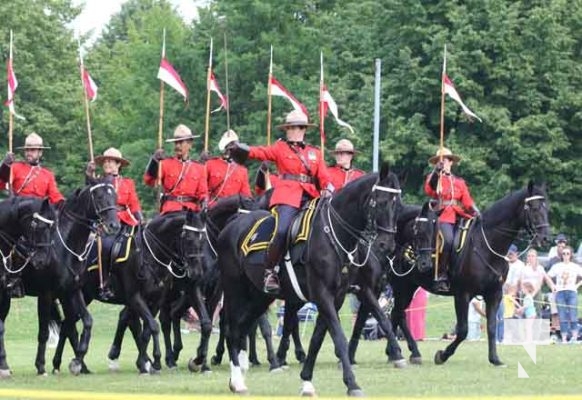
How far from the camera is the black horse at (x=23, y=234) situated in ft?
62.6

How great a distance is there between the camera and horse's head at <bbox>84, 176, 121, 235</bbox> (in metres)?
19.0

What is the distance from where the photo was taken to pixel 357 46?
168 ft

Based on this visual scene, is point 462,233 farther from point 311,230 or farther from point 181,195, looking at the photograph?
point 311,230

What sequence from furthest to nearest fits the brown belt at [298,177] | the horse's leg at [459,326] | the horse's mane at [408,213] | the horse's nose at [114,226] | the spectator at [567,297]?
the spectator at [567,297]
the horse's mane at [408,213]
the horse's leg at [459,326]
the horse's nose at [114,226]
the brown belt at [298,177]

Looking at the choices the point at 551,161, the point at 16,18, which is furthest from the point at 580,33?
the point at 16,18

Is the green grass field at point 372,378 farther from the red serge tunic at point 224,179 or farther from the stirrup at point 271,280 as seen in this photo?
the red serge tunic at point 224,179

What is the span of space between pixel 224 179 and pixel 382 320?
12.0 feet

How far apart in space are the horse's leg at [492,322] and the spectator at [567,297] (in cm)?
784

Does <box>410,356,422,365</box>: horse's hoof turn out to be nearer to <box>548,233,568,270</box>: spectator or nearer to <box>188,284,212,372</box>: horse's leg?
<box>188,284,212,372</box>: horse's leg

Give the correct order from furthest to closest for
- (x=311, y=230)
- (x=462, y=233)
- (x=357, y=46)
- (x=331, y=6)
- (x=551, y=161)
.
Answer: (x=331, y=6)
(x=357, y=46)
(x=551, y=161)
(x=462, y=233)
(x=311, y=230)

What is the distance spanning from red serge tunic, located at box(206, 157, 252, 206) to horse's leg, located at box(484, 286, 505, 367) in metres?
3.77

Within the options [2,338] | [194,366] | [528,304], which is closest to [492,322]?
[194,366]

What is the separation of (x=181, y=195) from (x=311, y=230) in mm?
5216

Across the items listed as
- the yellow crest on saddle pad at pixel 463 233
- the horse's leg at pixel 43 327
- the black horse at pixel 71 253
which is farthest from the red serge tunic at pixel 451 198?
the horse's leg at pixel 43 327
